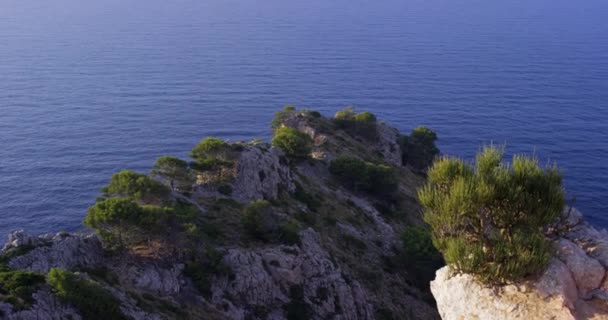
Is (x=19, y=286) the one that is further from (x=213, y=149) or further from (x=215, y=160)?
(x=213, y=149)

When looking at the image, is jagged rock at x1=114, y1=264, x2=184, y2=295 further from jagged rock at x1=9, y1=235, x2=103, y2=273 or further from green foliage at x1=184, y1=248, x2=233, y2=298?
jagged rock at x1=9, y1=235, x2=103, y2=273

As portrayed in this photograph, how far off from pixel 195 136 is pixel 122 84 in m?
53.1

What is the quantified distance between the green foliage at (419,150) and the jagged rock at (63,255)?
257 ft

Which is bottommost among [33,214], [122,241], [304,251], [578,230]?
[33,214]

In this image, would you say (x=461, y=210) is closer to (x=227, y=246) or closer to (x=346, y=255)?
(x=227, y=246)

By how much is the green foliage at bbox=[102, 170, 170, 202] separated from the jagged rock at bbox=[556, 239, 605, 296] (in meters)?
36.1

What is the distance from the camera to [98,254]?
39125 millimetres

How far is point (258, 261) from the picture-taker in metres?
44.3

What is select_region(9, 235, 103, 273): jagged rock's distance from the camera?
34594mm

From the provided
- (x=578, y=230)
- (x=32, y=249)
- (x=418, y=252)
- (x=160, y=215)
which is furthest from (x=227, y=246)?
(x=578, y=230)

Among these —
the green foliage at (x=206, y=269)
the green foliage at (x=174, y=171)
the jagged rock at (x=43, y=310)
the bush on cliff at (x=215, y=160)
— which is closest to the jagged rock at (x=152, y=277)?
the green foliage at (x=206, y=269)

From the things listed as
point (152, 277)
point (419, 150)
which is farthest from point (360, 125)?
point (152, 277)

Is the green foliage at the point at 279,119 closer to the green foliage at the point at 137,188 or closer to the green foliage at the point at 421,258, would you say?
the green foliage at the point at 421,258

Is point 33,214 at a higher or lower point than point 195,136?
lower
